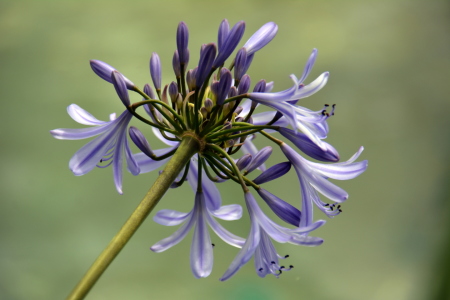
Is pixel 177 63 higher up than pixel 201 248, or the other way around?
pixel 177 63

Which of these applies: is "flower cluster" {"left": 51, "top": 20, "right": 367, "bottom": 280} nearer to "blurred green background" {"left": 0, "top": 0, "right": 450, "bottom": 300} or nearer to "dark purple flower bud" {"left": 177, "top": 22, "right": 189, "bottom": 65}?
"dark purple flower bud" {"left": 177, "top": 22, "right": 189, "bottom": 65}

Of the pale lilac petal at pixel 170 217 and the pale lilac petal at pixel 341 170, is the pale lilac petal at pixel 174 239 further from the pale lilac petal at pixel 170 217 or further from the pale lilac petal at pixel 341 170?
the pale lilac petal at pixel 341 170

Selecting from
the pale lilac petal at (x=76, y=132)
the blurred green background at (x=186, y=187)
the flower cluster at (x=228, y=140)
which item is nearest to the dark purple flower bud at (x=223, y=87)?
the flower cluster at (x=228, y=140)

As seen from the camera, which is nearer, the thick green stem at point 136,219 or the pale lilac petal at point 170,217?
the thick green stem at point 136,219

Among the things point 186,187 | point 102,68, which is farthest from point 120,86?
point 186,187

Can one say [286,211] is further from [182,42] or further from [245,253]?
[182,42]

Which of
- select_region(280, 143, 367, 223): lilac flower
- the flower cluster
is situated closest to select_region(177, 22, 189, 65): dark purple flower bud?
the flower cluster

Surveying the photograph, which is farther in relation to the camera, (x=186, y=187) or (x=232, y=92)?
(x=186, y=187)
